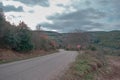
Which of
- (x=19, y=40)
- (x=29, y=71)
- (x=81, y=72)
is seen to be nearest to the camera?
(x=29, y=71)

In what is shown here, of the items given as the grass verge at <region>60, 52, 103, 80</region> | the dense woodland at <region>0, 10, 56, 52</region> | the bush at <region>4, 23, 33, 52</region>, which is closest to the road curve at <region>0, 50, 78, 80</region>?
the grass verge at <region>60, 52, 103, 80</region>

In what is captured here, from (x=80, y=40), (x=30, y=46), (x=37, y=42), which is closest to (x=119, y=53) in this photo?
(x=80, y=40)

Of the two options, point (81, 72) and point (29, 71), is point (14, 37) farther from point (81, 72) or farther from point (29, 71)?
point (29, 71)

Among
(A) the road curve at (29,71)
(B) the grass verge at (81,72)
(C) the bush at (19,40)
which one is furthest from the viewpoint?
(C) the bush at (19,40)

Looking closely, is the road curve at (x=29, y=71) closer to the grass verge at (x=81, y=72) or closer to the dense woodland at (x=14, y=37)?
the grass verge at (x=81, y=72)

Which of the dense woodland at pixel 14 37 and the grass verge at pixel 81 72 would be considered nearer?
the grass verge at pixel 81 72

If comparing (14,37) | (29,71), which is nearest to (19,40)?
(14,37)

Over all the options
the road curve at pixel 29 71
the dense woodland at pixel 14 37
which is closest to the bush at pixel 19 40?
the dense woodland at pixel 14 37

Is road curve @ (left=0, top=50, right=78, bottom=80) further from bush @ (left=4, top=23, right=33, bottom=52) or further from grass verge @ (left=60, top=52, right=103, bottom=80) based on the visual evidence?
bush @ (left=4, top=23, right=33, bottom=52)

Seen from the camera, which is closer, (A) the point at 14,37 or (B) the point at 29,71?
(B) the point at 29,71

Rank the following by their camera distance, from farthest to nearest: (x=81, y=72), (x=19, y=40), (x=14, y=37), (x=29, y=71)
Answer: (x=19, y=40)
(x=14, y=37)
(x=81, y=72)
(x=29, y=71)

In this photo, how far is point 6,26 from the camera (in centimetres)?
4550

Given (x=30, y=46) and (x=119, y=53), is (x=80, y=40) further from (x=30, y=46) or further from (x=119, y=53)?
(x=30, y=46)

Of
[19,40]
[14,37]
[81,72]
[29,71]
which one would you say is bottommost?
[81,72]
